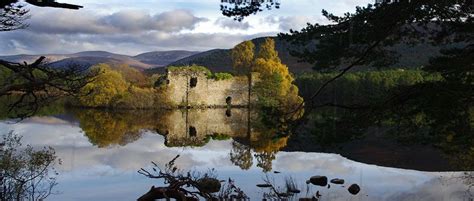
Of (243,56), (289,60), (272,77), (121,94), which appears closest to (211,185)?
(121,94)

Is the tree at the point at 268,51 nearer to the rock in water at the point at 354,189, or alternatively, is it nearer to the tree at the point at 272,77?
the tree at the point at 272,77

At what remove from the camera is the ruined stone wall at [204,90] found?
5347 centimetres

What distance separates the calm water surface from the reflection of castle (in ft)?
0.23

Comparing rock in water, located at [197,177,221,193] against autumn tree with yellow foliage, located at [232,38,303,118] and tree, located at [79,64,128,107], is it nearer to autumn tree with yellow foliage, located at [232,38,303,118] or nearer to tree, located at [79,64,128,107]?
autumn tree with yellow foliage, located at [232,38,303,118]

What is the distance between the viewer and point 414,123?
8.36 metres

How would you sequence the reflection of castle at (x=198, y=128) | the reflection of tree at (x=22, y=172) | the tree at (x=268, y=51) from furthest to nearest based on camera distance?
the tree at (x=268, y=51), the reflection of castle at (x=198, y=128), the reflection of tree at (x=22, y=172)

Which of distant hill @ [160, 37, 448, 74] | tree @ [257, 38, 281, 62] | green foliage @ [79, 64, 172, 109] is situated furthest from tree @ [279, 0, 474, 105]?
distant hill @ [160, 37, 448, 74]

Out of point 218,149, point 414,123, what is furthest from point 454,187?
point 218,149

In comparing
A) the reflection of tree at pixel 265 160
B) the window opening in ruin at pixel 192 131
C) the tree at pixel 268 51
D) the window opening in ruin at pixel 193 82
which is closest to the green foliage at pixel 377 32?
the reflection of tree at pixel 265 160

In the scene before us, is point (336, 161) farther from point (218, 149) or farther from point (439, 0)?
point (439, 0)

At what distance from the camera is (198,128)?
36.6 m

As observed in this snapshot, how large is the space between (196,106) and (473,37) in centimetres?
4872

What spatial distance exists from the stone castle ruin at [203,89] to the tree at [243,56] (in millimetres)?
1625

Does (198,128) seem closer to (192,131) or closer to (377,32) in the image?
(192,131)
